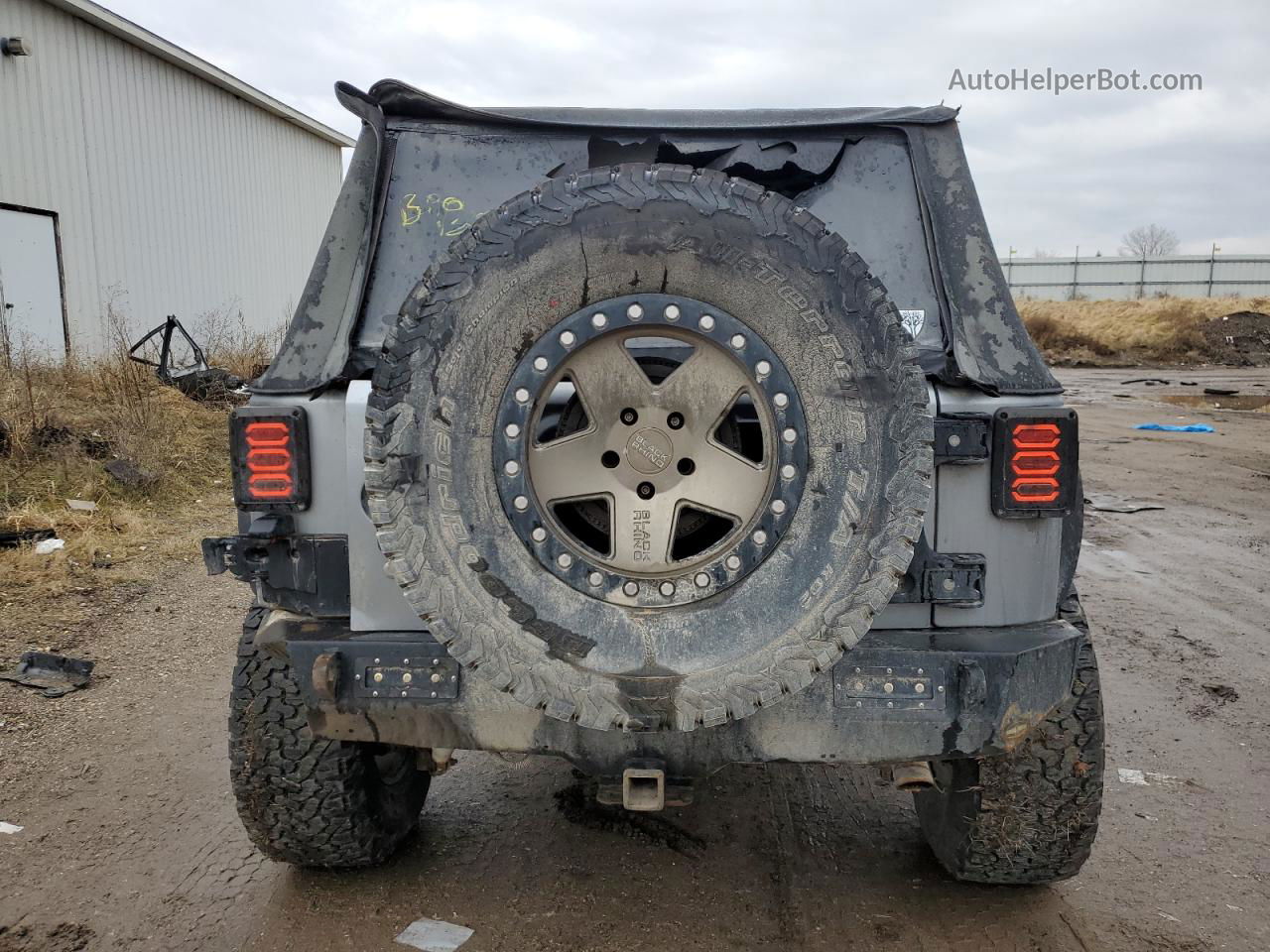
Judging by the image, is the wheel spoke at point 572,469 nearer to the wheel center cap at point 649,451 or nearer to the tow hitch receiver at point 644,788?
the wheel center cap at point 649,451

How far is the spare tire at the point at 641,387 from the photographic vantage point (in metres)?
1.86

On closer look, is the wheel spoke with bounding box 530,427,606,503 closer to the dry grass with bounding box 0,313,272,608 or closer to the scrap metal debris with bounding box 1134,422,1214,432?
the dry grass with bounding box 0,313,272,608

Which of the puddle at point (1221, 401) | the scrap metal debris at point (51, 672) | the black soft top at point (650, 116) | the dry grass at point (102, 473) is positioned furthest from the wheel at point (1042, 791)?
the puddle at point (1221, 401)

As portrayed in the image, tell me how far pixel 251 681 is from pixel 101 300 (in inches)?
510

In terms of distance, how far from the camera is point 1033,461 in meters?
Answer: 2.18

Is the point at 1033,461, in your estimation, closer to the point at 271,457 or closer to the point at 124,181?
the point at 271,457

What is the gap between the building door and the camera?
11.4m

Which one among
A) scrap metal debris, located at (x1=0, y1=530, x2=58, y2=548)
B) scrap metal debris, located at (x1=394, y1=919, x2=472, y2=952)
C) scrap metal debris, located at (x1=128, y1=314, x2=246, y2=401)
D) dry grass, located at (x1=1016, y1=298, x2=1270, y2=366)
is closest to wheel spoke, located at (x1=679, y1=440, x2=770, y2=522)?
scrap metal debris, located at (x1=394, y1=919, x2=472, y2=952)

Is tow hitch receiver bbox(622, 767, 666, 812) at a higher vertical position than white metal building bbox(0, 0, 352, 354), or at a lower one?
lower

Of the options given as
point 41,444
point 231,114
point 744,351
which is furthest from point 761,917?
point 231,114

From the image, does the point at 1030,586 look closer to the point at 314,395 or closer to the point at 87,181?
the point at 314,395

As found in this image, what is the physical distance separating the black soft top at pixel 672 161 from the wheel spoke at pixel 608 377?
0.69m

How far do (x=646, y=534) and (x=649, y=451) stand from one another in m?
0.17

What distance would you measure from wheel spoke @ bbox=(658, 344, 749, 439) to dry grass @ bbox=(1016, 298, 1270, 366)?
31.8 m
